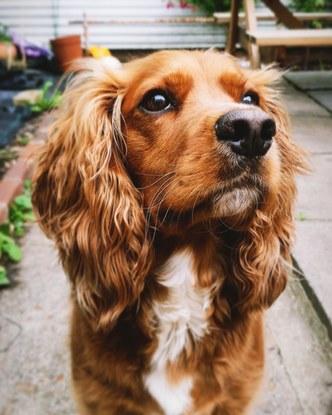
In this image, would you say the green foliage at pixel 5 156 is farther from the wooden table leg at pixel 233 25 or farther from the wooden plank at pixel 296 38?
the wooden table leg at pixel 233 25

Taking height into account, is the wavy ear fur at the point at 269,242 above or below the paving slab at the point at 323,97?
above

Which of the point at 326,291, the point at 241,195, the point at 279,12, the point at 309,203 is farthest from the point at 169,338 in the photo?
the point at 279,12

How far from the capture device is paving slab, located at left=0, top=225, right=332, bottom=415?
229 cm

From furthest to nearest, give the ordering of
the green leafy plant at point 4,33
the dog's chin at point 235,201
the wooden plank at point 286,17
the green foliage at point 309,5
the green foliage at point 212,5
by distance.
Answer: the green foliage at point 212,5 < the green foliage at point 309,5 < the green leafy plant at point 4,33 < the wooden plank at point 286,17 < the dog's chin at point 235,201

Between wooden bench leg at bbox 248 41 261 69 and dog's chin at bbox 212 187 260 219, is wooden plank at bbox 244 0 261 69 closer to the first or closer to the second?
wooden bench leg at bbox 248 41 261 69

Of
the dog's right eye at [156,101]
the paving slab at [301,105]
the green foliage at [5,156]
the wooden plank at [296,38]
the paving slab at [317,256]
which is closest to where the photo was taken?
the dog's right eye at [156,101]

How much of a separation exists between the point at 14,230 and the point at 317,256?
2.02 metres

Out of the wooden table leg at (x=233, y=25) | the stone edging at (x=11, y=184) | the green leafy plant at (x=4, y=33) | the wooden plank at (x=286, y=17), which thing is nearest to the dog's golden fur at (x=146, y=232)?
the stone edging at (x=11, y=184)

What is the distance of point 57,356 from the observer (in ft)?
8.37

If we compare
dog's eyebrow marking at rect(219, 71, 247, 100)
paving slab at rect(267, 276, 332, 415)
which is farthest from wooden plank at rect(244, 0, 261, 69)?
dog's eyebrow marking at rect(219, 71, 247, 100)

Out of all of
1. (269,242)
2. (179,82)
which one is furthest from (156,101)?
(269,242)

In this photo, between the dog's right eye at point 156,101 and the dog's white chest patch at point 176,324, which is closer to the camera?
the dog's right eye at point 156,101

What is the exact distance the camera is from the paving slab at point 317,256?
8.71ft

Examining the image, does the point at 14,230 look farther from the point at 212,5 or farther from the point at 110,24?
the point at 212,5
